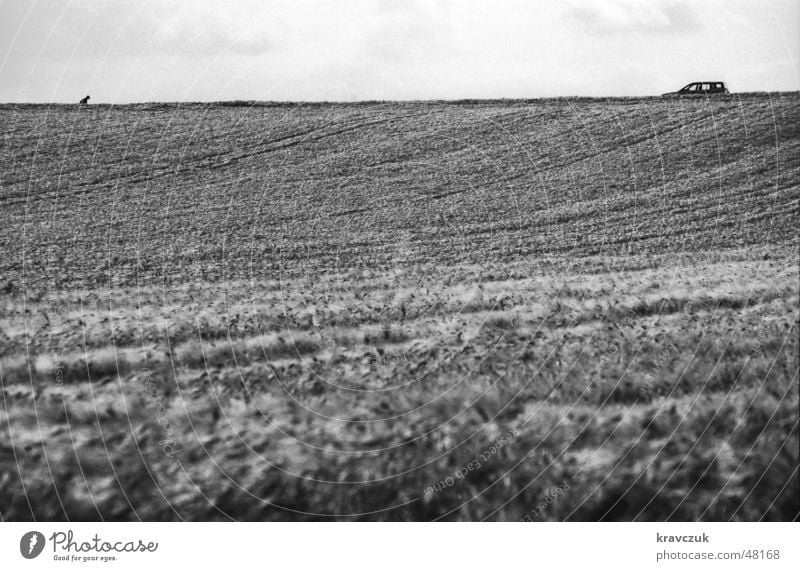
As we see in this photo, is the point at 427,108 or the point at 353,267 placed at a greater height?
the point at 427,108

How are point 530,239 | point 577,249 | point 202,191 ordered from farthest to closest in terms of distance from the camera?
point 202,191
point 530,239
point 577,249

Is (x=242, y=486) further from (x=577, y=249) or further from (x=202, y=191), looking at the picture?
(x=202, y=191)

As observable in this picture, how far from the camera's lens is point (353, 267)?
7129 mm

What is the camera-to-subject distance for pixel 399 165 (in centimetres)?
1265

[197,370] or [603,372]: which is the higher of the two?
[197,370]

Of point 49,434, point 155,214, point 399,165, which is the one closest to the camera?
point 49,434

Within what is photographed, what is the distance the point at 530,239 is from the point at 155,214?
5150 mm

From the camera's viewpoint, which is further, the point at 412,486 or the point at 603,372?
the point at 603,372
